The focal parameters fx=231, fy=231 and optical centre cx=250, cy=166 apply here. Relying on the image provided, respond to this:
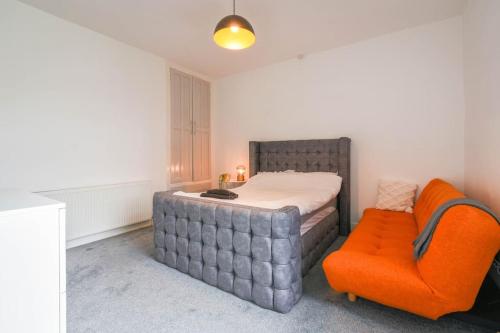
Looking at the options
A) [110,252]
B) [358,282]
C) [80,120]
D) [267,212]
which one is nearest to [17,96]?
[80,120]

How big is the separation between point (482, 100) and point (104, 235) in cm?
436

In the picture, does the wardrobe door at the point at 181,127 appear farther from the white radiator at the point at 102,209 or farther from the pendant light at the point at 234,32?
the pendant light at the point at 234,32

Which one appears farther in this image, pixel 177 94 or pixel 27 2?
pixel 177 94

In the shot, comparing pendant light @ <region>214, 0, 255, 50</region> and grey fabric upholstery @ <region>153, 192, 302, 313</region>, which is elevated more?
pendant light @ <region>214, 0, 255, 50</region>

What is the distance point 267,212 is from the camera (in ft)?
5.30

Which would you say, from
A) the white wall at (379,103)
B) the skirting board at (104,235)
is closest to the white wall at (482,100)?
the white wall at (379,103)

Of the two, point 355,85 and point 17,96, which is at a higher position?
point 355,85

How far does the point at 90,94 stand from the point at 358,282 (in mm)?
3477

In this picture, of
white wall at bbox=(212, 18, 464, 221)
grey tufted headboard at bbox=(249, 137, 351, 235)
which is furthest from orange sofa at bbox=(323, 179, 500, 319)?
grey tufted headboard at bbox=(249, 137, 351, 235)

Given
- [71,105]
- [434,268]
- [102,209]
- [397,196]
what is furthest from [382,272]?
[71,105]

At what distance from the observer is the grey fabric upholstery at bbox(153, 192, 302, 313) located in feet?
5.15

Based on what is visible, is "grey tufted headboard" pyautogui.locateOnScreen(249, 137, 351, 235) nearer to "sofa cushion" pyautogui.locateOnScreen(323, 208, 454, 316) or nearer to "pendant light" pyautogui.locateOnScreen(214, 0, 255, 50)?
"sofa cushion" pyautogui.locateOnScreen(323, 208, 454, 316)

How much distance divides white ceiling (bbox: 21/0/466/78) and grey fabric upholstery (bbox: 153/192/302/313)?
6.73ft

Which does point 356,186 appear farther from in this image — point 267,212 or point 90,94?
point 90,94
